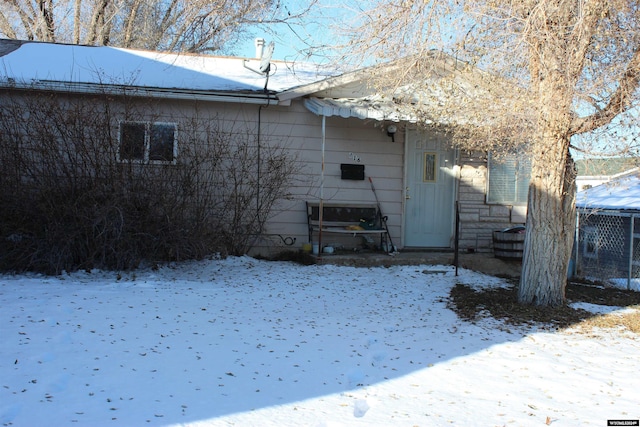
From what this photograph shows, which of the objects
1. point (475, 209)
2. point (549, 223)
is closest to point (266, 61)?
point (475, 209)

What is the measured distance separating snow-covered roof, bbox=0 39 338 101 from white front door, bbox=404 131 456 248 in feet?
7.72

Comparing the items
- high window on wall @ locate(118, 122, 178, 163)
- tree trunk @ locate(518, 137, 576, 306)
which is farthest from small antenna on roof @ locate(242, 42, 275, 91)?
tree trunk @ locate(518, 137, 576, 306)

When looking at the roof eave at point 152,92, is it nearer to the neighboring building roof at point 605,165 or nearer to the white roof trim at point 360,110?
the white roof trim at point 360,110

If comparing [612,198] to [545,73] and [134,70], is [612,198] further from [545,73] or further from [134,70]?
[134,70]

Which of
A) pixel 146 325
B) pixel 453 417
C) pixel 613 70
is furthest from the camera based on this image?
pixel 613 70

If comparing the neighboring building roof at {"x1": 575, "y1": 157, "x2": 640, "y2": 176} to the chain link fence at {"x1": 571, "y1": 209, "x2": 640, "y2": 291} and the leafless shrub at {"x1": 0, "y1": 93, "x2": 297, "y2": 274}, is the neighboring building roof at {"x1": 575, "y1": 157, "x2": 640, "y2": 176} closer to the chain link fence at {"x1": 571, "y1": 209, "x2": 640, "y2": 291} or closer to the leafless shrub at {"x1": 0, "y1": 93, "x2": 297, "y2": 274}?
the chain link fence at {"x1": 571, "y1": 209, "x2": 640, "y2": 291}

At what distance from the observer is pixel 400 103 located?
863 cm

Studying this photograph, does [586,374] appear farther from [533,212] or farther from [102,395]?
[102,395]

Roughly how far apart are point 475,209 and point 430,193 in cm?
93

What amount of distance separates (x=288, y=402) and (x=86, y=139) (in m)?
5.46

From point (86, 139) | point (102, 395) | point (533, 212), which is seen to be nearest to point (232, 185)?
point (86, 139)

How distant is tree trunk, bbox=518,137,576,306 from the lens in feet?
19.4

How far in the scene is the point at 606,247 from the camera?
370 inches

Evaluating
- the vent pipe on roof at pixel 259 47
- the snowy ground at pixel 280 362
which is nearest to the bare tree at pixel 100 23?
the vent pipe on roof at pixel 259 47
